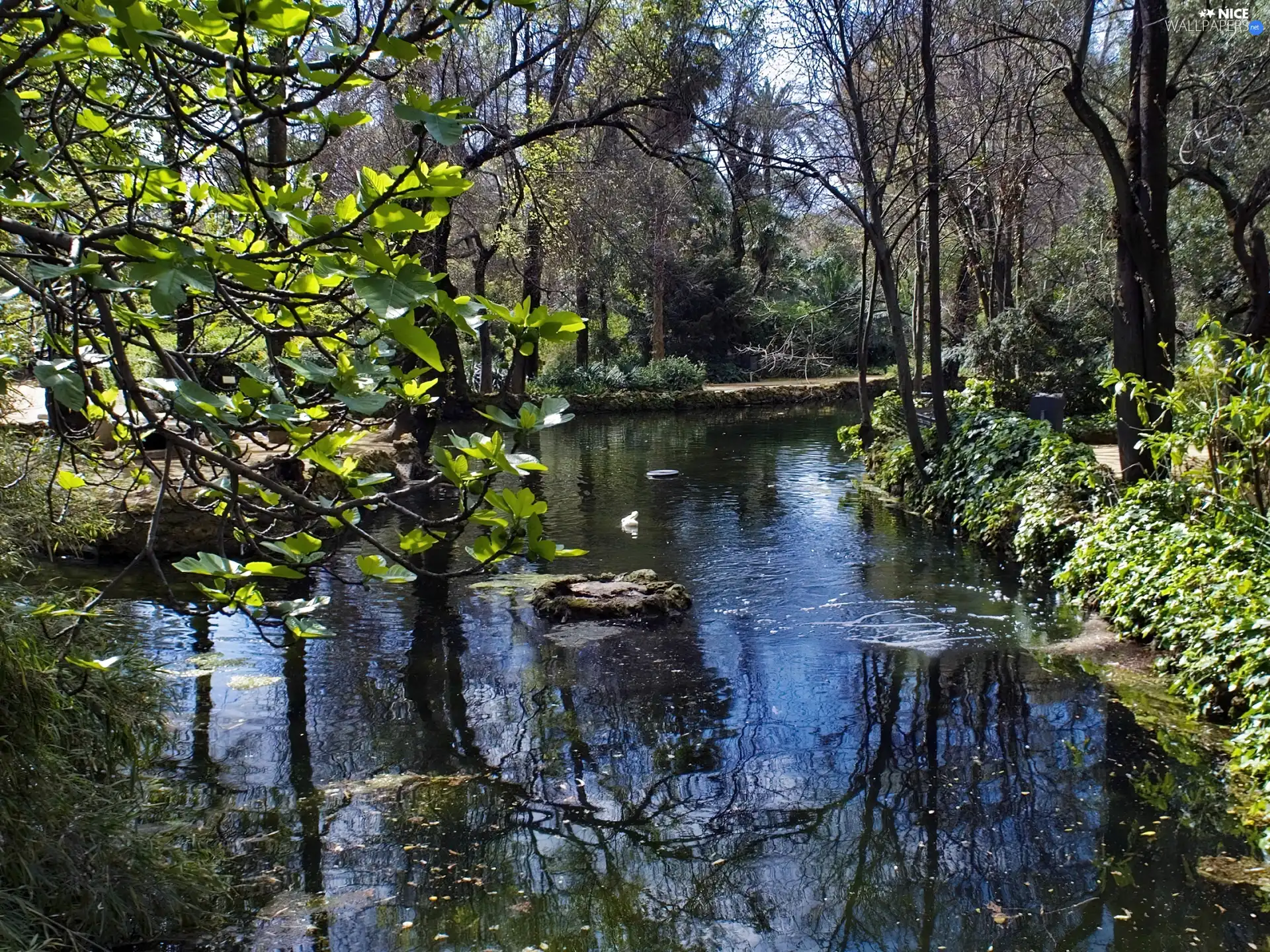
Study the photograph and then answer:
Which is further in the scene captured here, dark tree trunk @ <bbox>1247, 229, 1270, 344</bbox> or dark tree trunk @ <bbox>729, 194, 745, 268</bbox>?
dark tree trunk @ <bbox>729, 194, 745, 268</bbox>

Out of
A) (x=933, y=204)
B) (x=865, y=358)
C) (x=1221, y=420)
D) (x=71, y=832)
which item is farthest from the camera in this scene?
(x=865, y=358)

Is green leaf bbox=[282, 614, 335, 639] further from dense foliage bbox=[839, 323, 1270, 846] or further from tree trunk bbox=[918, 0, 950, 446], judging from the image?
tree trunk bbox=[918, 0, 950, 446]

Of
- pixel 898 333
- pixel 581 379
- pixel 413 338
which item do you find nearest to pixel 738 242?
pixel 581 379

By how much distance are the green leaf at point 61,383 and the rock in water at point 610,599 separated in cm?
739

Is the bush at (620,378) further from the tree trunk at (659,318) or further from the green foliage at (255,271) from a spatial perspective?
the green foliage at (255,271)

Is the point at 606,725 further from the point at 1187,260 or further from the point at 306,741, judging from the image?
the point at 1187,260

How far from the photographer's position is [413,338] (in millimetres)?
1499

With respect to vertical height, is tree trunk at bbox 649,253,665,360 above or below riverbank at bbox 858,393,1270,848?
above

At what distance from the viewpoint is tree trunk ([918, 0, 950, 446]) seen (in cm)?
1252

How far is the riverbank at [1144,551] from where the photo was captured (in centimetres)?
571

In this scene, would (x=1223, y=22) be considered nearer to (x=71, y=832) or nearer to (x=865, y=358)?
(x=865, y=358)

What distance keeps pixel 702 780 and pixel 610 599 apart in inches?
134

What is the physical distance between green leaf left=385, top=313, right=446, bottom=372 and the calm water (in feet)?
10.8

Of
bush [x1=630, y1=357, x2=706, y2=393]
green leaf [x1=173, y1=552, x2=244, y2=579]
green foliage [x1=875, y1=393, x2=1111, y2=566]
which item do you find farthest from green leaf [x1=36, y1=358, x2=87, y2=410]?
bush [x1=630, y1=357, x2=706, y2=393]
